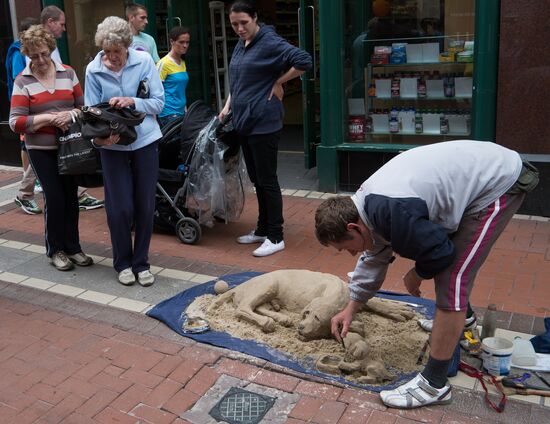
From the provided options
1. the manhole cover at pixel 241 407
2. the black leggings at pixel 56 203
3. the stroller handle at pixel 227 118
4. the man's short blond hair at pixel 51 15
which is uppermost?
the man's short blond hair at pixel 51 15

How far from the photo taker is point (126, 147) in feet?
15.1

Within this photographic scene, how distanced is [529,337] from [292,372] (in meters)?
1.47

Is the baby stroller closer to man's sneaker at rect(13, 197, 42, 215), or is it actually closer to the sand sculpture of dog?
the sand sculpture of dog

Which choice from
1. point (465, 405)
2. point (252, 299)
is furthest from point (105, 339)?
point (465, 405)

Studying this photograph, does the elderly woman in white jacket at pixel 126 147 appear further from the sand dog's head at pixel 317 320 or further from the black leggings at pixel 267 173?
the sand dog's head at pixel 317 320

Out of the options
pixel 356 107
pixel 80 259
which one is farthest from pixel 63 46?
pixel 80 259

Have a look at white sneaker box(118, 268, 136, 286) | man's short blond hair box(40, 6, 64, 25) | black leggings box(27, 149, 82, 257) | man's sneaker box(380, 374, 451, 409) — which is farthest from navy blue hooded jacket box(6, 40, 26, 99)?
man's sneaker box(380, 374, 451, 409)

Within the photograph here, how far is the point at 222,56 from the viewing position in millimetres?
9914

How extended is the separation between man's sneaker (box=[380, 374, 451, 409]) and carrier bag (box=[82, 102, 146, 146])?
244 centimetres

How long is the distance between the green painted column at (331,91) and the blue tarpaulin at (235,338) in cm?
254

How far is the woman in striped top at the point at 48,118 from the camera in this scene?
15.6 ft

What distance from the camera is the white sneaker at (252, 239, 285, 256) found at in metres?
5.45

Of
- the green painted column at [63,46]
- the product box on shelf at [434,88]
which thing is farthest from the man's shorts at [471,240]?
the green painted column at [63,46]

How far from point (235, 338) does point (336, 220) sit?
1.37m
